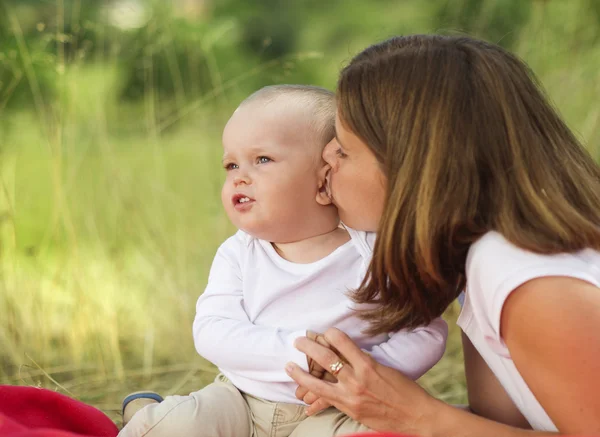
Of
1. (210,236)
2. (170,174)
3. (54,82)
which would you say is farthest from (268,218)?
(170,174)

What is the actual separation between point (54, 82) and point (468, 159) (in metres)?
3.31

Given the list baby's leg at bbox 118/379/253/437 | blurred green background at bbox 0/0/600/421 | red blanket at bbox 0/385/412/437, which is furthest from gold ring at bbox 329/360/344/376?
blurred green background at bbox 0/0/600/421

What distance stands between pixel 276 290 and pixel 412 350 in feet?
1.18

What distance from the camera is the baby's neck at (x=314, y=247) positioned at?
6.66 ft

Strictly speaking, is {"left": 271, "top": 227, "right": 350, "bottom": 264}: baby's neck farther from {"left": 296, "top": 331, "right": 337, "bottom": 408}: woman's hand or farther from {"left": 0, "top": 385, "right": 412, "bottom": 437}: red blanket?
{"left": 0, "top": 385, "right": 412, "bottom": 437}: red blanket

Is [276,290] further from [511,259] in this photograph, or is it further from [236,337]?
[511,259]

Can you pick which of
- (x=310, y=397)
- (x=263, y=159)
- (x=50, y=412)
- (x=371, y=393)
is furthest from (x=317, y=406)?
(x=50, y=412)

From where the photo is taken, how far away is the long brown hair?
1640 mm

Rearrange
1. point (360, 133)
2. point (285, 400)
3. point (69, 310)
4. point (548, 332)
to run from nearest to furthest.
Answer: point (548, 332), point (360, 133), point (285, 400), point (69, 310)

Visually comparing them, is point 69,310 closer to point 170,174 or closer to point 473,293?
point 473,293

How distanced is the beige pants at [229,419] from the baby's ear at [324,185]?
51cm

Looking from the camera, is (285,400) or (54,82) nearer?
(285,400)

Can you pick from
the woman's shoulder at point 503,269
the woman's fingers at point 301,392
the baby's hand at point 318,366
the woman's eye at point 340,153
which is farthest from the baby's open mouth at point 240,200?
the woman's shoulder at point 503,269

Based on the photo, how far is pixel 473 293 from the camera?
5.47 feet
